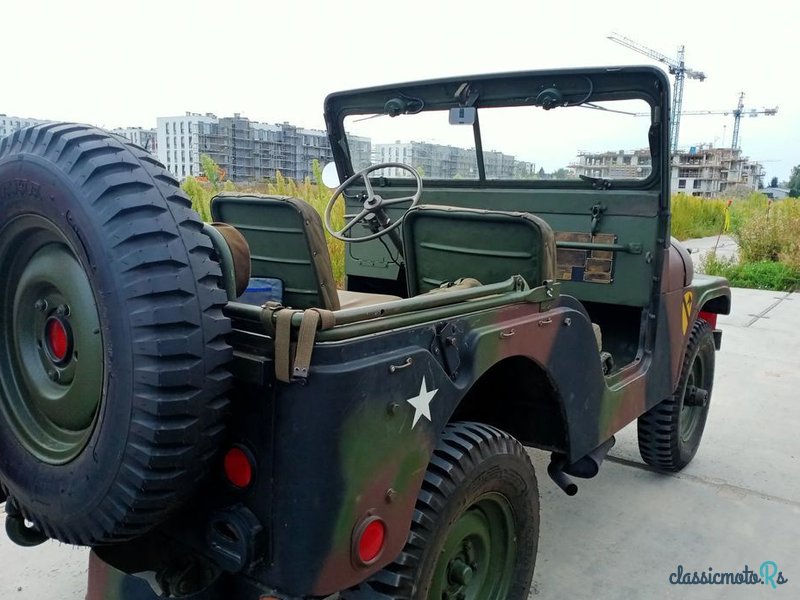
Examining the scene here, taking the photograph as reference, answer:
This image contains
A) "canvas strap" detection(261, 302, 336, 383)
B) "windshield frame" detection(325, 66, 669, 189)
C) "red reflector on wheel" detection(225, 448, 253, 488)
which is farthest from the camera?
"windshield frame" detection(325, 66, 669, 189)

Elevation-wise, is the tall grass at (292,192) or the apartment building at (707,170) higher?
the apartment building at (707,170)

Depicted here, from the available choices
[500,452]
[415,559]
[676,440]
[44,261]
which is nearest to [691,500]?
[676,440]

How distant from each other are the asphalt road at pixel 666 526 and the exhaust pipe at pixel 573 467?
45cm

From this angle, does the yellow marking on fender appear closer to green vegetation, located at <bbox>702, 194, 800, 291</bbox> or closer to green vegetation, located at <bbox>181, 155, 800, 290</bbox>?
green vegetation, located at <bbox>181, 155, 800, 290</bbox>

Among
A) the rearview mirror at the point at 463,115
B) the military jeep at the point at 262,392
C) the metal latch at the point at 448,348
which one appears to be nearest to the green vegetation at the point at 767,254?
the rearview mirror at the point at 463,115

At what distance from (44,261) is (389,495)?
101cm

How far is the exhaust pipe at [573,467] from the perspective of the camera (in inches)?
106

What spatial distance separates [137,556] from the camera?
182 cm

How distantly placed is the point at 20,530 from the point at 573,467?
201cm

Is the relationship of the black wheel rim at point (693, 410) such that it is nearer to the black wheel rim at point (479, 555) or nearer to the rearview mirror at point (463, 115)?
the rearview mirror at point (463, 115)

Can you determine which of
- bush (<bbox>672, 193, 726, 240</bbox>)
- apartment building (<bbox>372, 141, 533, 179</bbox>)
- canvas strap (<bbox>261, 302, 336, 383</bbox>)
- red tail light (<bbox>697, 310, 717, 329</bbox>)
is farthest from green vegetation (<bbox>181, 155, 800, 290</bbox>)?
canvas strap (<bbox>261, 302, 336, 383</bbox>)

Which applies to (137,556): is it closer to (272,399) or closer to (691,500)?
(272,399)

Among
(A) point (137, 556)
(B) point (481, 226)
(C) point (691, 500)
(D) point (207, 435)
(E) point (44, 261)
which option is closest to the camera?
(D) point (207, 435)

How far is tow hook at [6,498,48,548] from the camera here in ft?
6.63
